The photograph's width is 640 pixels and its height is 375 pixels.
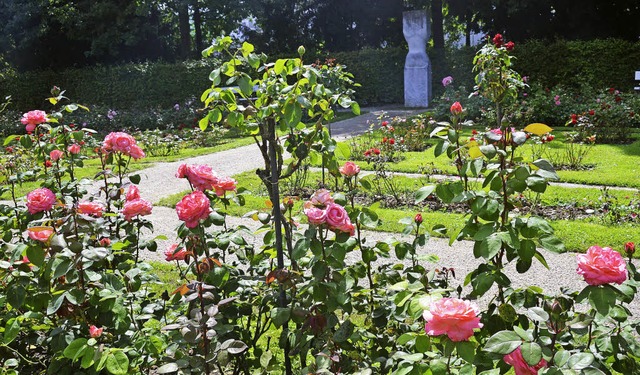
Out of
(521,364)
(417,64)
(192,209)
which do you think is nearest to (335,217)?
(192,209)

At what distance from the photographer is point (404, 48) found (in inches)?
757

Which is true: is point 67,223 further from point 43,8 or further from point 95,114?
point 43,8

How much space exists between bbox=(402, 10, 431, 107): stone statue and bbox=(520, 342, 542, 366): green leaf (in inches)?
640

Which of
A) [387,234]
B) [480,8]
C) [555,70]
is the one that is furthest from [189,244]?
[480,8]

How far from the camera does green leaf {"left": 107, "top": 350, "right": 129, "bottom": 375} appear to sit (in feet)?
5.77

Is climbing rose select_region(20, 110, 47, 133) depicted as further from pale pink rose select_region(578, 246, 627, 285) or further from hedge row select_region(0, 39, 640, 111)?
hedge row select_region(0, 39, 640, 111)

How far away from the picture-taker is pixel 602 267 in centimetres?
149

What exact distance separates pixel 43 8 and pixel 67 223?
69.7 ft

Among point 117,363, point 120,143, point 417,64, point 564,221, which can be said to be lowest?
point 564,221

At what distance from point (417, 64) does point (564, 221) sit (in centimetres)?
1289

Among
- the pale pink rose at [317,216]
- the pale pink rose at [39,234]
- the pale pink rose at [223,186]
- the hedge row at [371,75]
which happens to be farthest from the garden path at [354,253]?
the hedge row at [371,75]

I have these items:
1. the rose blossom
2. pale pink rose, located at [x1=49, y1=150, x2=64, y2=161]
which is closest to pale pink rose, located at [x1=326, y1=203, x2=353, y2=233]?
the rose blossom

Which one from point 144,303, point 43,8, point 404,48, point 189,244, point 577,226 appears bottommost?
point 577,226

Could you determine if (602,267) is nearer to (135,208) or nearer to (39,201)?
(135,208)
